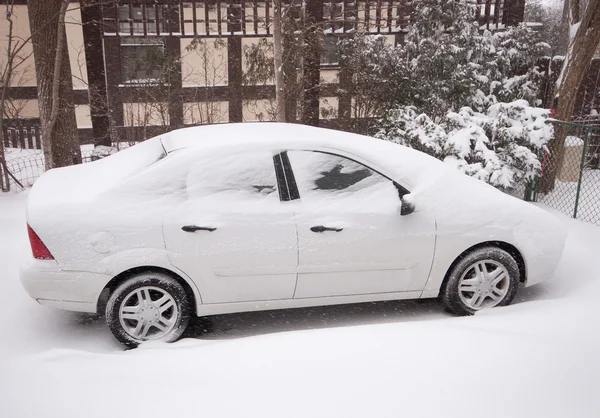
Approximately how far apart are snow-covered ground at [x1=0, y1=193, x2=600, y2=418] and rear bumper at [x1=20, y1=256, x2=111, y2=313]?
362 millimetres

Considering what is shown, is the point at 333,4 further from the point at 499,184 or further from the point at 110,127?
the point at 499,184

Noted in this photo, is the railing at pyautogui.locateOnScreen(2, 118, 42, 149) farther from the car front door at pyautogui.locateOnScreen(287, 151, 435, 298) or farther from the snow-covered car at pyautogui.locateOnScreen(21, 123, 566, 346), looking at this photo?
the car front door at pyautogui.locateOnScreen(287, 151, 435, 298)

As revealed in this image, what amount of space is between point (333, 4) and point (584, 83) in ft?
21.1

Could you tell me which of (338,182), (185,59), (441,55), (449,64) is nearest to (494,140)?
(449,64)

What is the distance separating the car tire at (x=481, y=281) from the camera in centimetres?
404

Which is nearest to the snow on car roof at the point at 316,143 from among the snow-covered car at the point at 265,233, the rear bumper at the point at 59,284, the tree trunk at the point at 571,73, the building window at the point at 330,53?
the snow-covered car at the point at 265,233

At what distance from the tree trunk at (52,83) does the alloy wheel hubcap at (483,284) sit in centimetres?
663

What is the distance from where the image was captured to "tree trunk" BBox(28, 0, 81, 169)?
310 inches

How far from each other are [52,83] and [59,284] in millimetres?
5824

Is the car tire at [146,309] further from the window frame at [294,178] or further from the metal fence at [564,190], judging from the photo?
the metal fence at [564,190]

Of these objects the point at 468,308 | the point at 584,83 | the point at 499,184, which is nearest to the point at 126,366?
the point at 468,308

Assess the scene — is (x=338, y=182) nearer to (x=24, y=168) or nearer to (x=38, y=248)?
(x=38, y=248)

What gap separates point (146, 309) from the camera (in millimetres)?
3588

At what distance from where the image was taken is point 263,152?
3.80m
